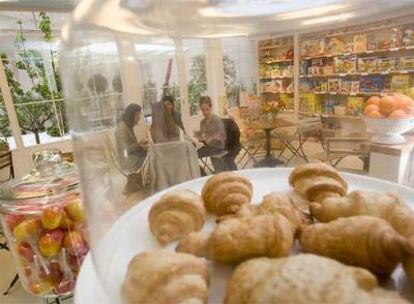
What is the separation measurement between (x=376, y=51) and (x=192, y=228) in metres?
0.58

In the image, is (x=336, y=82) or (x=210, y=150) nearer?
(x=336, y=82)

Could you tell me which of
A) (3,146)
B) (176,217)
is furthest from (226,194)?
(3,146)

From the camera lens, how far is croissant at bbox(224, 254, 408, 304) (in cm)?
21

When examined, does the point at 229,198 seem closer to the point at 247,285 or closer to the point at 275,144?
the point at 247,285

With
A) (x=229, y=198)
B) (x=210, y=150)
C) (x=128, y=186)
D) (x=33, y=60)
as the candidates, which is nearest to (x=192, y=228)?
(x=229, y=198)

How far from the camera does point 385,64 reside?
0.76m

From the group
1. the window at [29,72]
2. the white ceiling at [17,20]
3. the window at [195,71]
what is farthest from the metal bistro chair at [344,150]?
the window at [29,72]

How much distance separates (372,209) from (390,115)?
0.52 m

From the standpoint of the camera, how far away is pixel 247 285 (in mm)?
238

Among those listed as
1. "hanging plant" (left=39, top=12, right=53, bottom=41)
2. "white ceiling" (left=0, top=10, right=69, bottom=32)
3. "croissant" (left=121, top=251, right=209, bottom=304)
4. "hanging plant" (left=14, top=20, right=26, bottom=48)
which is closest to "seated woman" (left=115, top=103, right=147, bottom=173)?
"croissant" (left=121, top=251, right=209, bottom=304)

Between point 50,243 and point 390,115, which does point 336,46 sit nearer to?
point 390,115

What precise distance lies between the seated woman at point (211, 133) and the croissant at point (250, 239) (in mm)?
493

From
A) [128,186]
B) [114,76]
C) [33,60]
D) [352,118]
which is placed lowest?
[128,186]

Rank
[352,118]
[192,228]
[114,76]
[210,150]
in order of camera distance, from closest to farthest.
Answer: [192,228]
[114,76]
[352,118]
[210,150]
